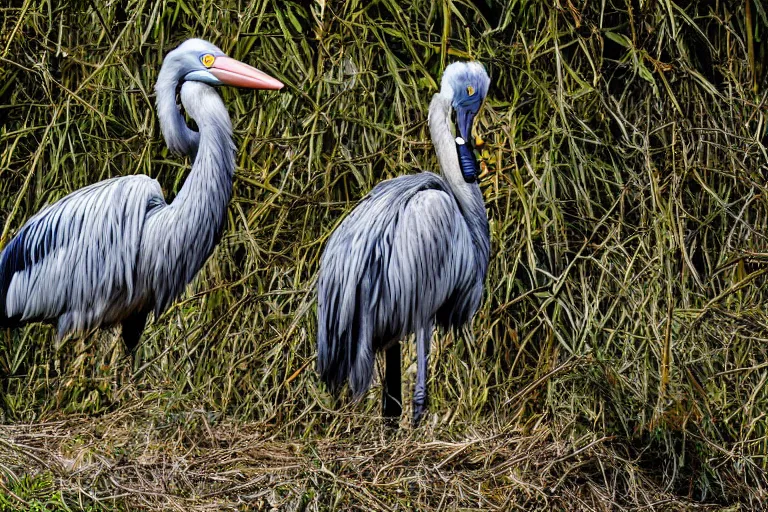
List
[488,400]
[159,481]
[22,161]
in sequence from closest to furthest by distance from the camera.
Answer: [159,481] → [488,400] → [22,161]

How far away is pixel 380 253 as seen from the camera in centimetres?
298

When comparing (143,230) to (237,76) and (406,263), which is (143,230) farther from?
(406,263)

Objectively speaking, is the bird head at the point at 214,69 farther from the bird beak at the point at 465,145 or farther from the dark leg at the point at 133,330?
the dark leg at the point at 133,330

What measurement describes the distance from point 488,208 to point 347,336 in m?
Result: 0.97

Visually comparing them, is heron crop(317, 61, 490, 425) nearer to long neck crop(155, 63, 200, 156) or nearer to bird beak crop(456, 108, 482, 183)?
bird beak crop(456, 108, 482, 183)

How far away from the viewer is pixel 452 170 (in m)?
3.11

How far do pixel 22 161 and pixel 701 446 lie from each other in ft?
8.56

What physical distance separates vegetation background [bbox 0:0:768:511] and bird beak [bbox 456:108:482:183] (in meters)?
0.47

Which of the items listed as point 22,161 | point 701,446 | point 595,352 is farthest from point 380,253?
point 22,161

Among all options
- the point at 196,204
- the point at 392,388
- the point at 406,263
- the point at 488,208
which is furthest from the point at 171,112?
the point at 488,208

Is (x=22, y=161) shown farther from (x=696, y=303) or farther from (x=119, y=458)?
(x=696, y=303)

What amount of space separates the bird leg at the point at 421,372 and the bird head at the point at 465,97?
0.45m

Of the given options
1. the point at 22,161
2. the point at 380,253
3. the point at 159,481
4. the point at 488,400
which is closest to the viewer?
the point at 159,481

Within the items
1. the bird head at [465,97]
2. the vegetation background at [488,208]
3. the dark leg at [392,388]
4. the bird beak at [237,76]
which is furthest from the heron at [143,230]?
the dark leg at [392,388]
